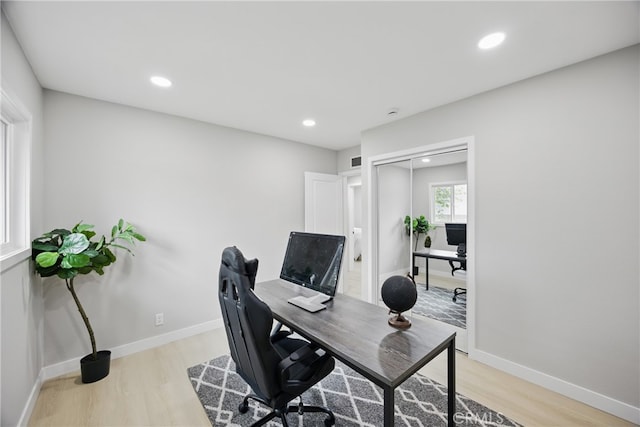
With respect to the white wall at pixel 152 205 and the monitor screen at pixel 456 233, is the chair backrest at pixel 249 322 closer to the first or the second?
the white wall at pixel 152 205

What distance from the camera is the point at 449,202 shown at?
2.85 metres

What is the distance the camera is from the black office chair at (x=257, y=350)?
4.28 feet

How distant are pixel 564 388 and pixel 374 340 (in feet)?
6.07

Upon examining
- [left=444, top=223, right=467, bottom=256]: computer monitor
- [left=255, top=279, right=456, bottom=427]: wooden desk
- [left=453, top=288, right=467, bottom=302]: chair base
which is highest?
[left=444, top=223, right=467, bottom=256]: computer monitor

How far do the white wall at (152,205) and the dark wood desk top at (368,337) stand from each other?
5.39 feet

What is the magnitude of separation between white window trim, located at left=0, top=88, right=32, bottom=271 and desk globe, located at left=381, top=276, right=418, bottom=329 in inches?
94.7

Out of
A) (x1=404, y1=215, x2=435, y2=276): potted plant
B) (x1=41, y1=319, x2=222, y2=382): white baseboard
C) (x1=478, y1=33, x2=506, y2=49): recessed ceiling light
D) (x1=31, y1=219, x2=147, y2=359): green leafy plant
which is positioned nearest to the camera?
(x1=478, y1=33, x2=506, y2=49): recessed ceiling light

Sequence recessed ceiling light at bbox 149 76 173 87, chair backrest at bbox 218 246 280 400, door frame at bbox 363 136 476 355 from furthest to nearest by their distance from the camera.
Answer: door frame at bbox 363 136 476 355, recessed ceiling light at bbox 149 76 173 87, chair backrest at bbox 218 246 280 400

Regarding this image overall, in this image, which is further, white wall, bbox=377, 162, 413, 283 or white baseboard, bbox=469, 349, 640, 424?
white wall, bbox=377, 162, 413, 283

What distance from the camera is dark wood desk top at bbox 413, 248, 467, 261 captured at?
111 inches

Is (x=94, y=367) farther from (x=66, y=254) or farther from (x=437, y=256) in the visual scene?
(x=437, y=256)

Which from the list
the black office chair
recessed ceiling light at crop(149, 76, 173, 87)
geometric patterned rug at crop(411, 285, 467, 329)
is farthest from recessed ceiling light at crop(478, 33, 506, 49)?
recessed ceiling light at crop(149, 76, 173, 87)

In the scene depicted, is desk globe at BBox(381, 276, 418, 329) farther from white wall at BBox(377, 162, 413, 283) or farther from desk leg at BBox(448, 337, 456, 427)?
white wall at BBox(377, 162, 413, 283)

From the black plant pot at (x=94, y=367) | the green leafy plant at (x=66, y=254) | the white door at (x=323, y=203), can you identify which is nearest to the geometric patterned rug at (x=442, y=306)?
the white door at (x=323, y=203)
